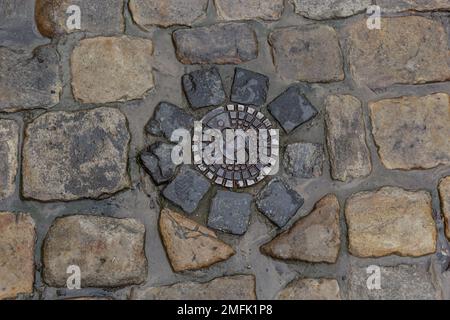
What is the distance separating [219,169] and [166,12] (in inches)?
25.2

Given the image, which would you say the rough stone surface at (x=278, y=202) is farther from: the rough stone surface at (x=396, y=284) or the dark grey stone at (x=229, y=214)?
the rough stone surface at (x=396, y=284)

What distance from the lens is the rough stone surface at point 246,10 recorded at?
7.14ft

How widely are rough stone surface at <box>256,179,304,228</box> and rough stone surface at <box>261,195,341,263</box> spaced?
5 cm

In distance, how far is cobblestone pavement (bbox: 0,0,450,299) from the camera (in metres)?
2.00

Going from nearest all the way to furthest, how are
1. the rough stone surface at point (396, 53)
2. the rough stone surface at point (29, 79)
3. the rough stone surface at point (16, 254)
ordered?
the rough stone surface at point (16, 254) → the rough stone surface at point (29, 79) → the rough stone surface at point (396, 53)

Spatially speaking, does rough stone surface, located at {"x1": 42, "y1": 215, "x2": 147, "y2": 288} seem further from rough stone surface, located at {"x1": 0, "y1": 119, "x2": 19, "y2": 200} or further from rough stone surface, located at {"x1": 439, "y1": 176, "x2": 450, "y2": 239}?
rough stone surface, located at {"x1": 439, "y1": 176, "x2": 450, "y2": 239}

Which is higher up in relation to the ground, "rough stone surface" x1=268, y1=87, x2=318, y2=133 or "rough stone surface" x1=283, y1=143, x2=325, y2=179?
"rough stone surface" x1=268, y1=87, x2=318, y2=133

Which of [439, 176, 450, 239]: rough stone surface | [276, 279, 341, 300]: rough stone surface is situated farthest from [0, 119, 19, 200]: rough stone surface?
[439, 176, 450, 239]: rough stone surface

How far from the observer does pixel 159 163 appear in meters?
2.04

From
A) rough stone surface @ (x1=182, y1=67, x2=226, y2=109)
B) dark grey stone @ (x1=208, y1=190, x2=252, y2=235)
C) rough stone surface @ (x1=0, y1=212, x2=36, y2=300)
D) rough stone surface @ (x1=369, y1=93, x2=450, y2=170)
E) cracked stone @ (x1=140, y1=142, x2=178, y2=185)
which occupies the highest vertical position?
rough stone surface @ (x1=182, y1=67, x2=226, y2=109)

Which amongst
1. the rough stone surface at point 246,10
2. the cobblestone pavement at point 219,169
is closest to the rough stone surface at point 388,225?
the cobblestone pavement at point 219,169

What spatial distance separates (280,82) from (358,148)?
38cm

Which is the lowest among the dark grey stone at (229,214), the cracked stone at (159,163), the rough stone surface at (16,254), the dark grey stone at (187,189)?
the rough stone surface at (16,254)

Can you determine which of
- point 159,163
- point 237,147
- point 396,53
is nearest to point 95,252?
point 159,163
